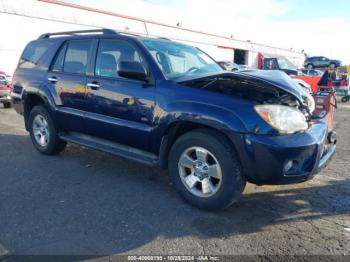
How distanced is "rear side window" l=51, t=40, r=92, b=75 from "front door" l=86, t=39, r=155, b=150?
283mm

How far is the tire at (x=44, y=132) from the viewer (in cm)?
541

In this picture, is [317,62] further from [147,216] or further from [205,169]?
[147,216]

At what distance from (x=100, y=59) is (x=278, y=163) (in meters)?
2.70

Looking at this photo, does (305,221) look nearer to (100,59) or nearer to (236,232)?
(236,232)

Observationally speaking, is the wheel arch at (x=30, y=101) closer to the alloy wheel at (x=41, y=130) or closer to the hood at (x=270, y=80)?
the alloy wheel at (x=41, y=130)

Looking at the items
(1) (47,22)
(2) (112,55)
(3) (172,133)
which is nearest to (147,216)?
(3) (172,133)

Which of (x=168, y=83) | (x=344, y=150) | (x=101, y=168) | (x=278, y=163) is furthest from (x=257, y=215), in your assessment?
(x=344, y=150)

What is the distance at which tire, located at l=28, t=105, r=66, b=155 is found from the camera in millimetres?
5414

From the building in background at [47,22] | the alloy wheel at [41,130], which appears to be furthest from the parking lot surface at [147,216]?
the building in background at [47,22]

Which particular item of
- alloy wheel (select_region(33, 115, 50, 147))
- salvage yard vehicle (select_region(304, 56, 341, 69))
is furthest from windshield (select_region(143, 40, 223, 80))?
salvage yard vehicle (select_region(304, 56, 341, 69))

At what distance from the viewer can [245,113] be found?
323 centimetres

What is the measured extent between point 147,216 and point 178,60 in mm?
1984

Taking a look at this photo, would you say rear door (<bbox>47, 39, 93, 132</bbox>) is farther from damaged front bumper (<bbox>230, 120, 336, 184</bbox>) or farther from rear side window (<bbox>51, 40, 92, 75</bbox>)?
damaged front bumper (<bbox>230, 120, 336, 184</bbox>)

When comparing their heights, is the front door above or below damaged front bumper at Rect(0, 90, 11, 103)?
above
